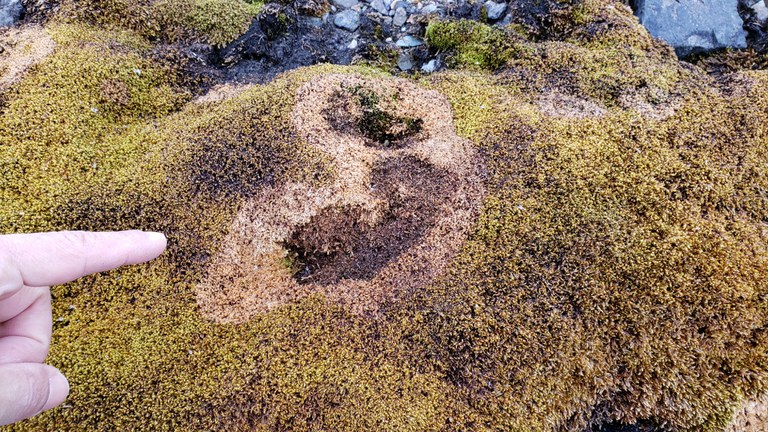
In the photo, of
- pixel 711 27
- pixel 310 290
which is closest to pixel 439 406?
pixel 310 290

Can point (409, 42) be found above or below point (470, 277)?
above

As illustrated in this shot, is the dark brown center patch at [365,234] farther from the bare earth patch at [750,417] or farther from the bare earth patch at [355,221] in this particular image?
the bare earth patch at [750,417]

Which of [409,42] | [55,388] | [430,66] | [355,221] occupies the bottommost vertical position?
[355,221]

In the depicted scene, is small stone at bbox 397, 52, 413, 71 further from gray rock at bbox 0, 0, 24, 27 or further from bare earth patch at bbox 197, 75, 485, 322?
gray rock at bbox 0, 0, 24, 27

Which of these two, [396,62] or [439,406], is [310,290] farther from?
[396,62]

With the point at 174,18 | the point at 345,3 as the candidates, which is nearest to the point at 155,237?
the point at 174,18

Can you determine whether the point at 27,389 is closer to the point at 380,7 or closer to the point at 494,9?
the point at 380,7
